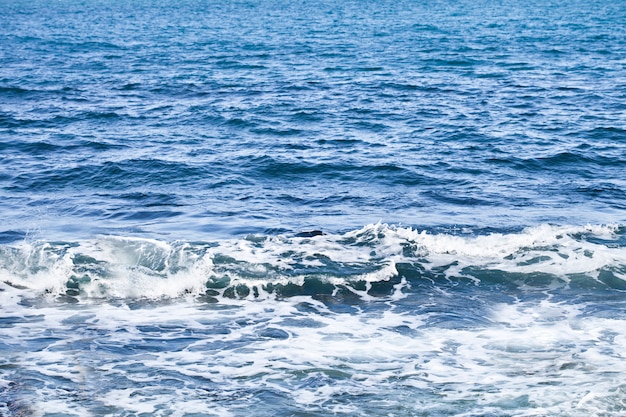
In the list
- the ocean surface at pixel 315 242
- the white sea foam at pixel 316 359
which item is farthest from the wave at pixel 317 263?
the white sea foam at pixel 316 359

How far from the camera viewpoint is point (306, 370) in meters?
10.2

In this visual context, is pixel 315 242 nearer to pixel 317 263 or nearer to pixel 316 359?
pixel 317 263

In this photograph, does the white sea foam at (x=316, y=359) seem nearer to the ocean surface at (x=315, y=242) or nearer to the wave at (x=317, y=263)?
the ocean surface at (x=315, y=242)

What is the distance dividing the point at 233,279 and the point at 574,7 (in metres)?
71.4

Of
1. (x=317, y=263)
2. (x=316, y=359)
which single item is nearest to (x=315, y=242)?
(x=317, y=263)

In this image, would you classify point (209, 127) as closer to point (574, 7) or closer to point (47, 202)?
point (47, 202)

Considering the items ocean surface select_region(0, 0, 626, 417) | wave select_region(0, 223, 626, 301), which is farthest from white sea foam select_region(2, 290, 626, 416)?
wave select_region(0, 223, 626, 301)

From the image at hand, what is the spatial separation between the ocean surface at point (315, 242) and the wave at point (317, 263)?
45mm

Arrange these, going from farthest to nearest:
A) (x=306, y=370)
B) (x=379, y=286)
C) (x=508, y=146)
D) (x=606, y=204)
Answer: (x=508, y=146)
(x=606, y=204)
(x=379, y=286)
(x=306, y=370)

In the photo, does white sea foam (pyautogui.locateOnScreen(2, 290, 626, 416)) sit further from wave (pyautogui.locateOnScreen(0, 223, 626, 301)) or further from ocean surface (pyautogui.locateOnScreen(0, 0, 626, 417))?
wave (pyautogui.locateOnScreen(0, 223, 626, 301))

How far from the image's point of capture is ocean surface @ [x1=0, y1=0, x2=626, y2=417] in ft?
32.5

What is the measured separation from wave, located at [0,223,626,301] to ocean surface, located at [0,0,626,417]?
5 centimetres

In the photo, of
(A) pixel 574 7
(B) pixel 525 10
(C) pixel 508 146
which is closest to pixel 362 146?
(C) pixel 508 146

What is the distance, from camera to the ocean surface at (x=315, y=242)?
9.91 meters
